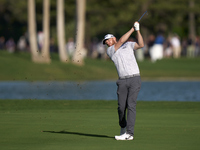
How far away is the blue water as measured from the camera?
2679 cm

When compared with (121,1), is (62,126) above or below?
below

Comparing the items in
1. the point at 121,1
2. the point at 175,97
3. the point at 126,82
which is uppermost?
the point at 121,1

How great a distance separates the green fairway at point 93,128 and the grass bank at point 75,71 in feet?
63.3

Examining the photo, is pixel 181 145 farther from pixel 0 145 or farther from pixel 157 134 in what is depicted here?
pixel 0 145

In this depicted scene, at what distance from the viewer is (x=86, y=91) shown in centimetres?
3088

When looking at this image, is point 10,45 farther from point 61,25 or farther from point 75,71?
point 75,71

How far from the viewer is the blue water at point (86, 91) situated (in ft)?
87.9

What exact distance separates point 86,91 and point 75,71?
9.96 m

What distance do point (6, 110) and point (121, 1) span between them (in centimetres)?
3954

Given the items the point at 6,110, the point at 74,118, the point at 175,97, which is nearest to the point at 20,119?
the point at 74,118

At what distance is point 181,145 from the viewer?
10.9 meters

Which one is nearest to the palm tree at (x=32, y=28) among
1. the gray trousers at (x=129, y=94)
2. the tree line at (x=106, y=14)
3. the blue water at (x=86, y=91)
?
the blue water at (x=86, y=91)

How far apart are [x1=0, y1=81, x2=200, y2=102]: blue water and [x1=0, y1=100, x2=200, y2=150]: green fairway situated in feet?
21.5

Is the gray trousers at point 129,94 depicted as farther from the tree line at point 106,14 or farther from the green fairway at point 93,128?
the tree line at point 106,14
